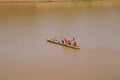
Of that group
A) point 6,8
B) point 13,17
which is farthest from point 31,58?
point 6,8

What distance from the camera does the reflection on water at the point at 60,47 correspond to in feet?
7.84

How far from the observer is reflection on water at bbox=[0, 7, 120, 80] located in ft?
7.84

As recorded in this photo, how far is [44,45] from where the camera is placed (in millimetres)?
3000

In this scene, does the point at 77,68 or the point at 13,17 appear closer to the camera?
the point at 77,68

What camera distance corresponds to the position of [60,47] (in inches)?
116

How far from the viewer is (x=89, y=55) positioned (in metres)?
2.72

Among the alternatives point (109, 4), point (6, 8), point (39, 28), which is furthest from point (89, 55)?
point (6, 8)

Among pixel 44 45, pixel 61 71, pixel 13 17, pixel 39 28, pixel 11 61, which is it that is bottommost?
pixel 61 71

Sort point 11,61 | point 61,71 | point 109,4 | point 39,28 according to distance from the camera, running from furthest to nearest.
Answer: point 109,4 → point 39,28 → point 11,61 → point 61,71

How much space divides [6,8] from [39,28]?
1679 mm

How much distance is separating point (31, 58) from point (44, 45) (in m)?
0.35

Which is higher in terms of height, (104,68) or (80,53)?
(80,53)

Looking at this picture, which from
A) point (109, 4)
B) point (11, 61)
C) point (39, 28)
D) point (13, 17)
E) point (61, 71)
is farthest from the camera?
point (109, 4)

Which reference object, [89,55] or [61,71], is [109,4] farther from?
[61,71]
